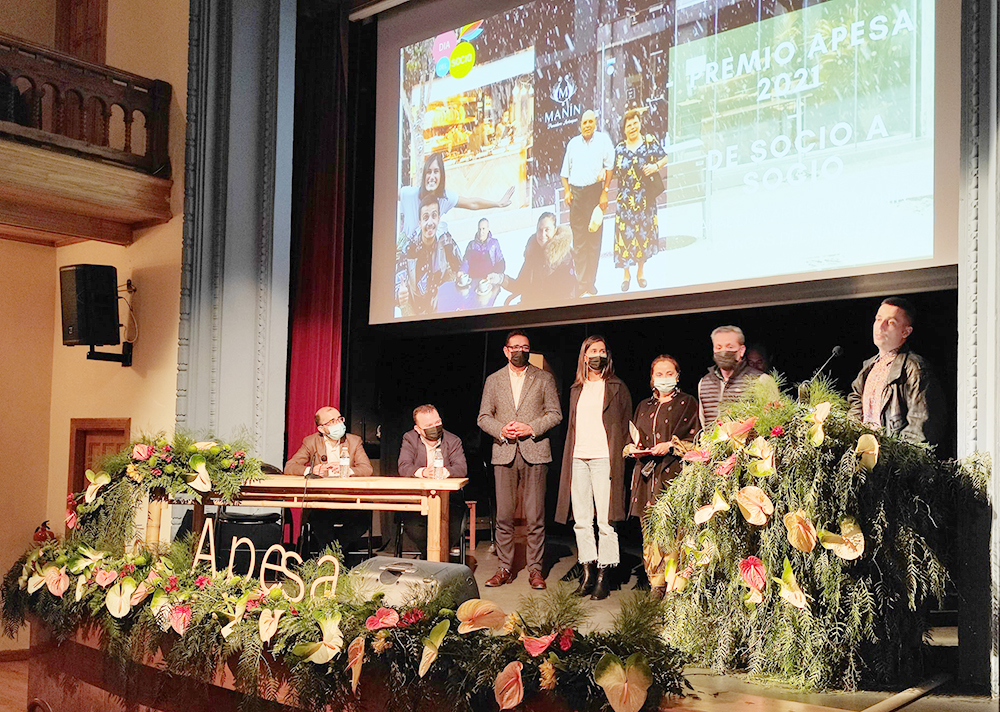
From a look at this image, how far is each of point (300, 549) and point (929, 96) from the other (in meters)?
4.13

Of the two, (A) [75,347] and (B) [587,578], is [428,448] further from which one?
(A) [75,347]

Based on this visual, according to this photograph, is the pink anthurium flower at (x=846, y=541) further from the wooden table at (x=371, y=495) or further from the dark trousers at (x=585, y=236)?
the dark trousers at (x=585, y=236)

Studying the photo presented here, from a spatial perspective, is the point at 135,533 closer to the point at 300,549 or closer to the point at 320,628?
the point at 320,628

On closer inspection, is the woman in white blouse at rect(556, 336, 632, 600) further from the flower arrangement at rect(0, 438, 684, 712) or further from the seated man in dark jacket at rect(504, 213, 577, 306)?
the flower arrangement at rect(0, 438, 684, 712)

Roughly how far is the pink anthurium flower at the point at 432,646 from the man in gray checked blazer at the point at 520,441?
9.20ft

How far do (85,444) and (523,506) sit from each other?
12.3ft

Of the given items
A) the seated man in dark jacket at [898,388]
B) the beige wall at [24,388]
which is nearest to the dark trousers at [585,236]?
the seated man in dark jacket at [898,388]

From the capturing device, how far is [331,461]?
5.78 m

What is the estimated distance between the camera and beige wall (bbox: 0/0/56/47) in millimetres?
7523

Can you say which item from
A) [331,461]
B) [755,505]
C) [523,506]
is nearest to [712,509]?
[755,505]

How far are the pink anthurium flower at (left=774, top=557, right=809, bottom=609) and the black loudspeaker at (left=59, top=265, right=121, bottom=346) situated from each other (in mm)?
5035

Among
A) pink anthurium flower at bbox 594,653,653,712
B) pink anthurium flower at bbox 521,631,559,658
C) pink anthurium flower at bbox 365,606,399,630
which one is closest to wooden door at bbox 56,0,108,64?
pink anthurium flower at bbox 365,606,399,630

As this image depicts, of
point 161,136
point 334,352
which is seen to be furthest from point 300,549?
point 161,136

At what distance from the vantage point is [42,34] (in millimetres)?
7793
